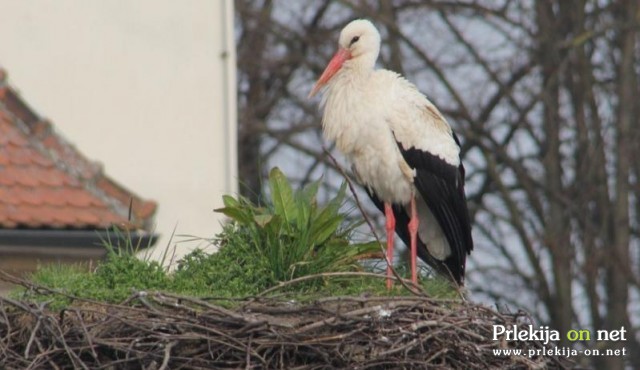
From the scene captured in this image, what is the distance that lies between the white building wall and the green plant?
23.3 feet

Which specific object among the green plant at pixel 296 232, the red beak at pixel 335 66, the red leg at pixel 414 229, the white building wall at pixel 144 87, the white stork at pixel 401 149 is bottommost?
the green plant at pixel 296 232

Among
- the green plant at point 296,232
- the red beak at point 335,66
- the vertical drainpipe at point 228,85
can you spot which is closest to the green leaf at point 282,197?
the green plant at point 296,232

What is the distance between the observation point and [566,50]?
21.7 metres

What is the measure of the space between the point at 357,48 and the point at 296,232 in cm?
195

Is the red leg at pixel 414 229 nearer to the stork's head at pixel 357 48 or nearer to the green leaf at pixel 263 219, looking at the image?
the stork's head at pixel 357 48

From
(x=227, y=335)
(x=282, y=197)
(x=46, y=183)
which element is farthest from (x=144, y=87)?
(x=227, y=335)

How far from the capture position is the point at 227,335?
273 inches

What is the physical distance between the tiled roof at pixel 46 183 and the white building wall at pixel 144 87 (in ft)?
5.49

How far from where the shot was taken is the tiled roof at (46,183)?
40.5ft

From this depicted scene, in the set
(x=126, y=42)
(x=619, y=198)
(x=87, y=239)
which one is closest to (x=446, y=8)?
(x=619, y=198)

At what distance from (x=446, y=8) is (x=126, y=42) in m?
6.49

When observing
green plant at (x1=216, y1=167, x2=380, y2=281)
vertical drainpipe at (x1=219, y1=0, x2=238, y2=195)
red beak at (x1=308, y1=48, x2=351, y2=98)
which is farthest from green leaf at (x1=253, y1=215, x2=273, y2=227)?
vertical drainpipe at (x1=219, y1=0, x2=238, y2=195)

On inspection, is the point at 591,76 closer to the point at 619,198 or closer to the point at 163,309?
the point at 619,198

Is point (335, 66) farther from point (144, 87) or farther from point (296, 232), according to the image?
point (144, 87)
